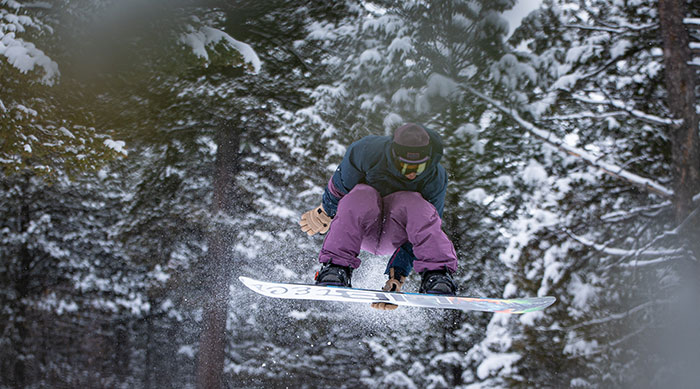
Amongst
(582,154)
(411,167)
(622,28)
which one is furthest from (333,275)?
(622,28)

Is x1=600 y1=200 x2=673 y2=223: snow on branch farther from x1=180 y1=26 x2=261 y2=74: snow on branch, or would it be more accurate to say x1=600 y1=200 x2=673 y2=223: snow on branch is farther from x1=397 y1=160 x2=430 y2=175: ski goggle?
x1=180 y1=26 x2=261 y2=74: snow on branch

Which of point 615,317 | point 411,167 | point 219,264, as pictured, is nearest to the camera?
point 411,167

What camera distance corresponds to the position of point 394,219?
3051 millimetres

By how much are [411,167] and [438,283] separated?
2.25 ft

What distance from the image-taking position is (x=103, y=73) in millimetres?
6477

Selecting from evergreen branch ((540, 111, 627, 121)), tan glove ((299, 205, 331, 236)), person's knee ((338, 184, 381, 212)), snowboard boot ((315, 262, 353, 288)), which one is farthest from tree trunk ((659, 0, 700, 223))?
snowboard boot ((315, 262, 353, 288))

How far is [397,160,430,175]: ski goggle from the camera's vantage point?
2726mm

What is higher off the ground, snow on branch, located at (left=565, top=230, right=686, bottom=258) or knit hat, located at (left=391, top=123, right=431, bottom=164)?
snow on branch, located at (left=565, top=230, right=686, bottom=258)

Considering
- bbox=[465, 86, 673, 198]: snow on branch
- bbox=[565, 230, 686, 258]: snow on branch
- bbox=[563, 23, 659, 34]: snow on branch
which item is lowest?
bbox=[565, 230, 686, 258]: snow on branch

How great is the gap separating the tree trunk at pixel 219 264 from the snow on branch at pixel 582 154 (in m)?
4.50

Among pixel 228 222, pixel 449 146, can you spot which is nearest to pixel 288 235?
pixel 228 222

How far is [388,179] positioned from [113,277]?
379 inches

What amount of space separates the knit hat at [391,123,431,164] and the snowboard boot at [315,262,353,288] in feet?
2.38

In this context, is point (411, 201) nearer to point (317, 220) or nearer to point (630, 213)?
point (317, 220)
